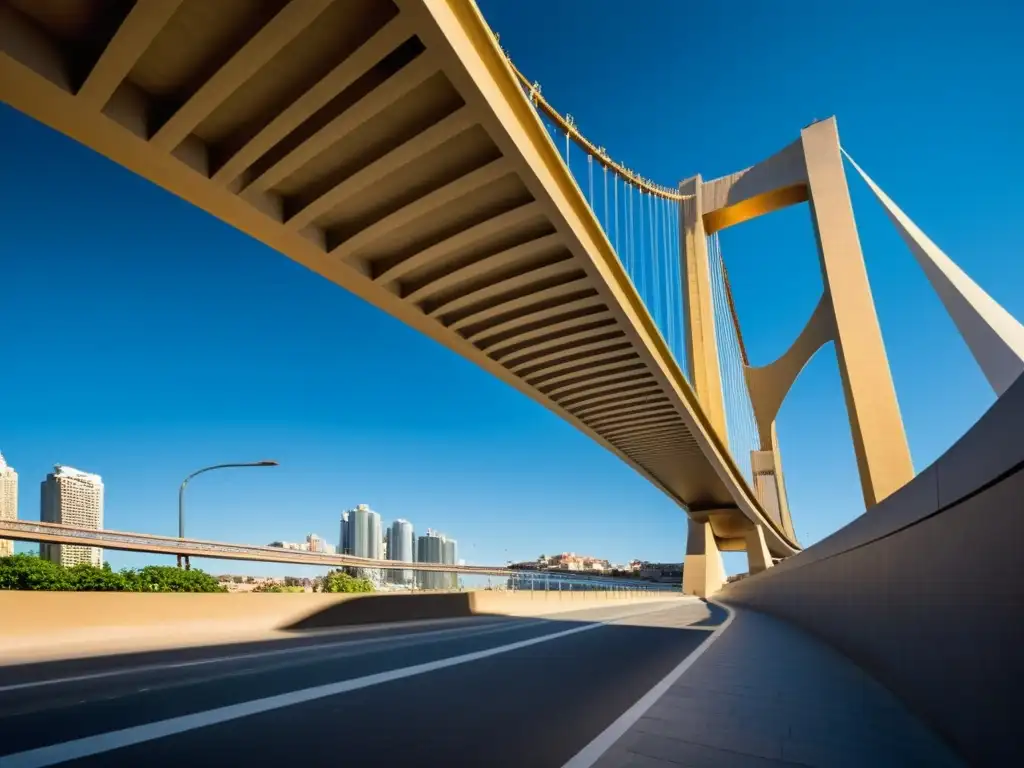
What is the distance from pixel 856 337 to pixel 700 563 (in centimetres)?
3702

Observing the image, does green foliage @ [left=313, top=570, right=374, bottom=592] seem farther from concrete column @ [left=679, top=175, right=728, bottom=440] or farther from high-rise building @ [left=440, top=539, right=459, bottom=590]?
concrete column @ [left=679, top=175, right=728, bottom=440]

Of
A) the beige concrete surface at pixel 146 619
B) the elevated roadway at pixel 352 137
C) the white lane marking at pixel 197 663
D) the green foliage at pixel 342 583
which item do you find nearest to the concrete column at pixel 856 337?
the elevated roadway at pixel 352 137

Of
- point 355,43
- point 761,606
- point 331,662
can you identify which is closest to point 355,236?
point 355,43

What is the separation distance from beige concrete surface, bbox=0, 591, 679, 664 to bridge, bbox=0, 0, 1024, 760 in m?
6.82

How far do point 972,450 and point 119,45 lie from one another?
965 cm

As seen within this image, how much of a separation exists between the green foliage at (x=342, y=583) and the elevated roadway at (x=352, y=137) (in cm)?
687

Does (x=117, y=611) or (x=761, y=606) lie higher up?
(x=117, y=611)

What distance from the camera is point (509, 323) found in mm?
19781

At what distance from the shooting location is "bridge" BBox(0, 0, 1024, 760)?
27.3 feet

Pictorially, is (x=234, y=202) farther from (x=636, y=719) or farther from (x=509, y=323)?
(x=636, y=719)

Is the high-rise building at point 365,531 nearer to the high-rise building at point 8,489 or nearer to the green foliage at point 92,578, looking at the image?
the high-rise building at point 8,489

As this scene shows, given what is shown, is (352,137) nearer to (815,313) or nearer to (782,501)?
(815,313)

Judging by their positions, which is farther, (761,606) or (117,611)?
(761,606)

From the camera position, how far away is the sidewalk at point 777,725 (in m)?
3.47
